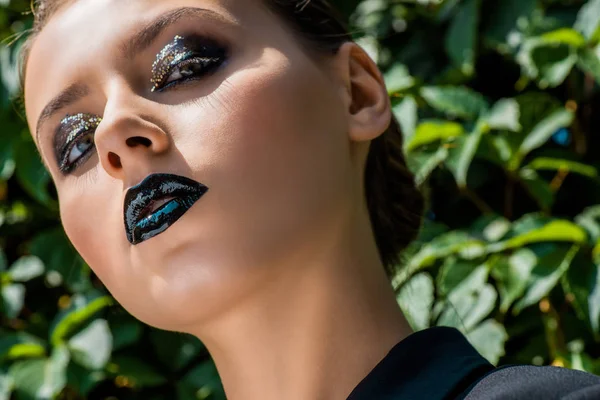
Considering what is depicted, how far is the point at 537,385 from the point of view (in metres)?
0.79

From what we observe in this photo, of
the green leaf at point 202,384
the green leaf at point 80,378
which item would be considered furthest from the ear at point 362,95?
the green leaf at point 80,378

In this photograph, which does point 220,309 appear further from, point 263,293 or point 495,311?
point 495,311

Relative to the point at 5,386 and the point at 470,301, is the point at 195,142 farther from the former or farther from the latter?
the point at 5,386

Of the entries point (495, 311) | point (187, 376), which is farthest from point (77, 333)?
point (495, 311)

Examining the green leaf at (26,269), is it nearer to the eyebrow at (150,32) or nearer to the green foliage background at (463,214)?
the green foliage background at (463,214)

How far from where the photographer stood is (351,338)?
38.3 inches

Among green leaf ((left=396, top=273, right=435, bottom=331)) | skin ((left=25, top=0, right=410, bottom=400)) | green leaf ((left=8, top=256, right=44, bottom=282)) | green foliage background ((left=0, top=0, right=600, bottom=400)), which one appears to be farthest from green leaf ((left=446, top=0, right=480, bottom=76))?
green leaf ((left=8, top=256, right=44, bottom=282))

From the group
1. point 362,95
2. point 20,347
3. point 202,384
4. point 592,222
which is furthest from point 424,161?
point 20,347

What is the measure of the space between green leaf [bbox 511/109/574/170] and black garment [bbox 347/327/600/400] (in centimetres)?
48

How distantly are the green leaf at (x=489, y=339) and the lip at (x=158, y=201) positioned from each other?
606 millimetres

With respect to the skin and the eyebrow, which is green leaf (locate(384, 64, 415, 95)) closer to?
the skin

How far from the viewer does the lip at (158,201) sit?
881 millimetres

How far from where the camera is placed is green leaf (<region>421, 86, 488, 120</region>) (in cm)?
142

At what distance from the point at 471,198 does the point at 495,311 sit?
0.19 metres
